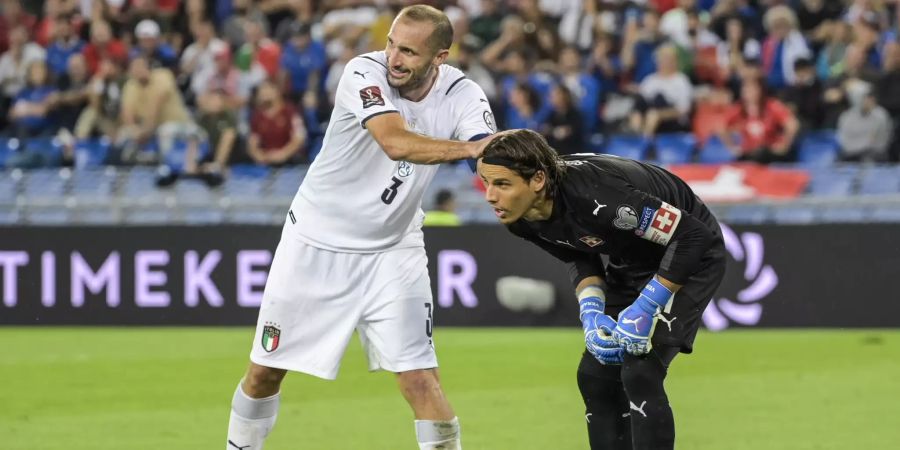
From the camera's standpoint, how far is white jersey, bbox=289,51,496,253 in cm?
608

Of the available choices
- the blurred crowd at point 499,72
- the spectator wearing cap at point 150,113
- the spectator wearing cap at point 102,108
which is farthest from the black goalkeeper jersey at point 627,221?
the spectator wearing cap at point 102,108

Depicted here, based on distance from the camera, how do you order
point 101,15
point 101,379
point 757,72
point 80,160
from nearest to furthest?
point 101,379 < point 757,72 < point 80,160 < point 101,15

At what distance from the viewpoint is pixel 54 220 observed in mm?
16062

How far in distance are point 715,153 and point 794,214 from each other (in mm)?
1337

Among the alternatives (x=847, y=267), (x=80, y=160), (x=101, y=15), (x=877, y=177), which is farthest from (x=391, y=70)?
(x=101, y=15)

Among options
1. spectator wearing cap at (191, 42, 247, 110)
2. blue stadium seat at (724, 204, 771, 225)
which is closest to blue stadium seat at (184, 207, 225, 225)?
spectator wearing cap at (191, 42, 247, 110)

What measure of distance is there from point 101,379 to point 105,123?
23.6 ft

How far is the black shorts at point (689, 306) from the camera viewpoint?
18.7 ft

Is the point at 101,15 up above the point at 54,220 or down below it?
above

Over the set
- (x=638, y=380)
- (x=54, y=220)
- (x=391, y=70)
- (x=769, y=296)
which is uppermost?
(x=391, y=70)

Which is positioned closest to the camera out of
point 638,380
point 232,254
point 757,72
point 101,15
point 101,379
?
point 638,380

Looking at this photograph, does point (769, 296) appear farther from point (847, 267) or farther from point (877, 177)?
point (877, 177)

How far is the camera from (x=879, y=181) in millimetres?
14555

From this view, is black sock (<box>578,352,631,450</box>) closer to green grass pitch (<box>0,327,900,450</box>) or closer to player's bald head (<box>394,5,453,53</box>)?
player's bald head (<box>394,5,453,53</box>)
